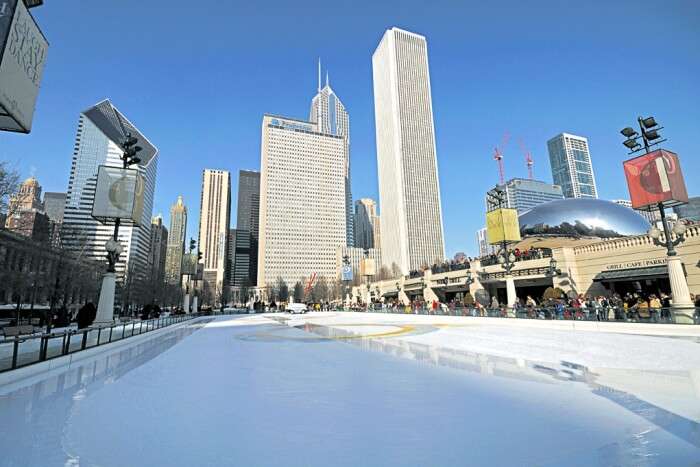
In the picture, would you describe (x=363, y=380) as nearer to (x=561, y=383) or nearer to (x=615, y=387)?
(x=561, y=383)

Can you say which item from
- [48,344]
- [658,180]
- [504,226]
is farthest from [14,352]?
[504,226]

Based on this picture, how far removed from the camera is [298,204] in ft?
499

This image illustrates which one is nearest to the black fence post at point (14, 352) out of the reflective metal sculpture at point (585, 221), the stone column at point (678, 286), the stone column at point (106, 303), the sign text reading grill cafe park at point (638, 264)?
the stone column at point (106, 303)

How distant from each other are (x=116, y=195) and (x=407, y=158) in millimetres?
129655

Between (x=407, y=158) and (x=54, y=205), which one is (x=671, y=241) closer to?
(x=407, y=158)

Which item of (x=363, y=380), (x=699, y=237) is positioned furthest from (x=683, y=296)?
(x=363, y=380)

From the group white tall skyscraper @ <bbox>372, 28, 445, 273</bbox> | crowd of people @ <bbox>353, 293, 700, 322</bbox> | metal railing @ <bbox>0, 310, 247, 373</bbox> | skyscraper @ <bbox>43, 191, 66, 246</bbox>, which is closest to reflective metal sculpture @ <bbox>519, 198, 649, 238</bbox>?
crowd of people @ <bbox>353, 293, 700, 322</bbox>

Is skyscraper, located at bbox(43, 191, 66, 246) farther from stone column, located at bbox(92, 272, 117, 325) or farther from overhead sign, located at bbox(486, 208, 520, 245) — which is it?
overhead sign, located at bbox(486, 208, 520, 245)

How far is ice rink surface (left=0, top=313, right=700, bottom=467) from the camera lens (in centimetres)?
296

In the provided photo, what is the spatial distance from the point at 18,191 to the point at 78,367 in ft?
53.0

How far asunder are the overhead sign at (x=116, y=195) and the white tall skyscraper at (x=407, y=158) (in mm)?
120337

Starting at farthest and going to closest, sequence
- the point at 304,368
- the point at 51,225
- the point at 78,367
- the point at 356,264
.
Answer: the point at 356,264
the point at 51,225
the point at 78,367
the point at 304,368

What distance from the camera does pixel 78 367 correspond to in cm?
798

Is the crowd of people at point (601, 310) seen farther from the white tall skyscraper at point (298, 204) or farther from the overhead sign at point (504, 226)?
the white tall skyscraper at point (298, 204)
